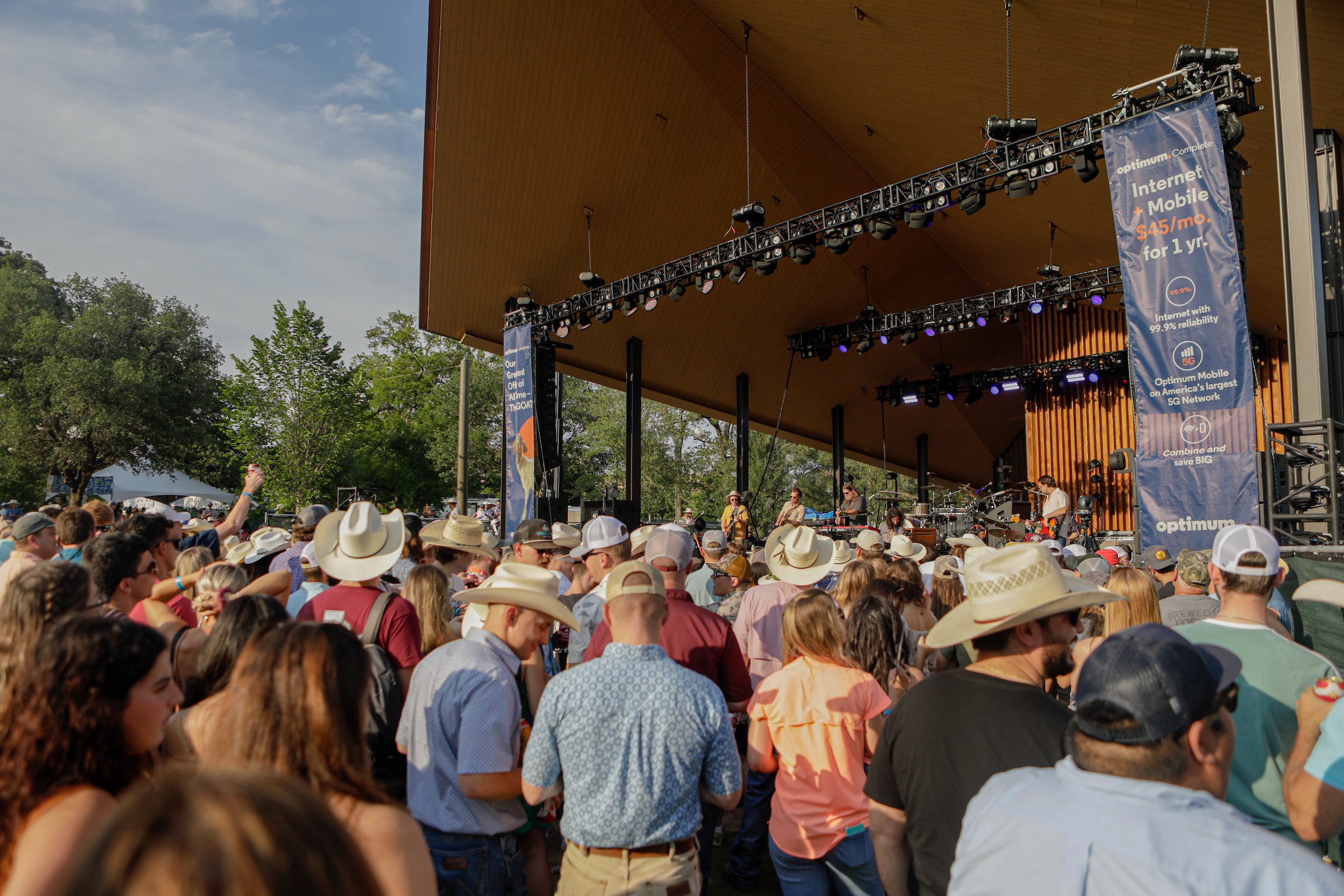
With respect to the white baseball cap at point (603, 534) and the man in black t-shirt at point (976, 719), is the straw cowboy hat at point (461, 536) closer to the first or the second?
the white baseball cap at point (603, 534)

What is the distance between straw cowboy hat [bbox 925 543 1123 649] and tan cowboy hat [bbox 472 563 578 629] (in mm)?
950

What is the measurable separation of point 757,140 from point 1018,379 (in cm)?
970

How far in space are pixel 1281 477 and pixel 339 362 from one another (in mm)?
22903

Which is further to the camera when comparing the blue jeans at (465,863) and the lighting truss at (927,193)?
the lighting truss at (927,193)

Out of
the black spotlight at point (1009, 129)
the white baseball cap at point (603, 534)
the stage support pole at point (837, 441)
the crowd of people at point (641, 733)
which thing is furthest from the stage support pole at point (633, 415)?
the crowd of people at point (641, 733)

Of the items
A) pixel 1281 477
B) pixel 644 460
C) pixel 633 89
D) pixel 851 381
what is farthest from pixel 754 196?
pixel 644 460

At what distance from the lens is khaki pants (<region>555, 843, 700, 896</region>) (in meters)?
2.17

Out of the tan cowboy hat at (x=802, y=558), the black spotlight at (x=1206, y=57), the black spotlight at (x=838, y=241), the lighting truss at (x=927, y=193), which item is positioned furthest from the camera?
the black spotlight at (x=838, y=241)

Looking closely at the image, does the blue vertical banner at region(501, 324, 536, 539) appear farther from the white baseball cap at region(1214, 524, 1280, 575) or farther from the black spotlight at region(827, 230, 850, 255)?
the white baseball cap at region(1214, 524, 1280, 575)

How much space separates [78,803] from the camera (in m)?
1.43

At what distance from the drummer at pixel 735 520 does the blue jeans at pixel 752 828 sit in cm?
1056

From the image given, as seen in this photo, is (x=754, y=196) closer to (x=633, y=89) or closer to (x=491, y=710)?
(x=633, y=89)

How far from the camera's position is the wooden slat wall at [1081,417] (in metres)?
18.9

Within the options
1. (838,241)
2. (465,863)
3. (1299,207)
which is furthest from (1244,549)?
(838,241)
